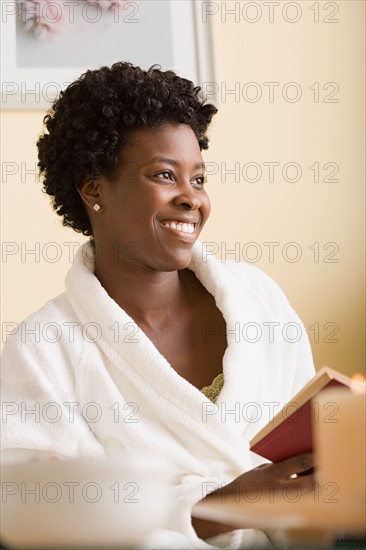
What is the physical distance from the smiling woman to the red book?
11.8 inches

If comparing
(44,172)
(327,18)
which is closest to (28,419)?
(44,172)

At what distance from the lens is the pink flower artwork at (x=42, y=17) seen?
8.43 ft

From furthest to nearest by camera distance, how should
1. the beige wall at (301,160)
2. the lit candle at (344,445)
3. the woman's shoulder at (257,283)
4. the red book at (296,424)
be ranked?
the beige wall at (301,160), the woman's shoulder at (257,283), the red book at (296,424), the lit candle at (344,445)

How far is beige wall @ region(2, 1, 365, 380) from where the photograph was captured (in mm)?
2709

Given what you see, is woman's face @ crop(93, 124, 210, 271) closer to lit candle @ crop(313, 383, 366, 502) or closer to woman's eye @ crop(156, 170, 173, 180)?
woman's eye @ crop(156, 170, 173, 180)

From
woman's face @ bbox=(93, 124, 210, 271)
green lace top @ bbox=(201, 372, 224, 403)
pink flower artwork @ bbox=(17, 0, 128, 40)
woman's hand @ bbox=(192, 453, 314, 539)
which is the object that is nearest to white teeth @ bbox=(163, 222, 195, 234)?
woman's face @ bbox=(93, 124, 210, 271)

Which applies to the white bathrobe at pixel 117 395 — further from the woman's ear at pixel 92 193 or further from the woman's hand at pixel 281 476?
the woman's hand at pixel 281 476

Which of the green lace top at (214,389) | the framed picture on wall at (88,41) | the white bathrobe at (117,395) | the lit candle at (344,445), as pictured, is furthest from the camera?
the framed picture on wall at (88,41)

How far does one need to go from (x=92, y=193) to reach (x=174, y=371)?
400mm

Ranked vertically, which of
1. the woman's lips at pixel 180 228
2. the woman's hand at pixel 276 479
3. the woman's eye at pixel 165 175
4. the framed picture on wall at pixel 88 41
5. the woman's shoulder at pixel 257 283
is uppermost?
the framed picture on wall at pixel 88 41

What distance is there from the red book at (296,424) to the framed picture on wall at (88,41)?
153cm

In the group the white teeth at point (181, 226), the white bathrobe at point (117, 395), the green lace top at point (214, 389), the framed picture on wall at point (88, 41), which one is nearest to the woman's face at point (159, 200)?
the white teeth at point (181, 226)

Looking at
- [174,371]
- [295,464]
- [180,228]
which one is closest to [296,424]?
[295,464]

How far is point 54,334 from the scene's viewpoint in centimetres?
172
